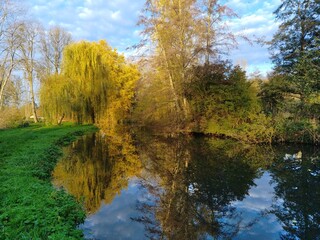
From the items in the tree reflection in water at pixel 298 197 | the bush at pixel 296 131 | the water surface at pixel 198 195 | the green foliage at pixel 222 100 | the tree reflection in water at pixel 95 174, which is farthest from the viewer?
the green foliage at pixel 222 100

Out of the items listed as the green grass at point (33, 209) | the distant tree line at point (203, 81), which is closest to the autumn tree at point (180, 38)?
the distant tree line at point (203, 81)

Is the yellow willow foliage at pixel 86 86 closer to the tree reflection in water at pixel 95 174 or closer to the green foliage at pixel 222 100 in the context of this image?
the green foliage at pixel 222 100

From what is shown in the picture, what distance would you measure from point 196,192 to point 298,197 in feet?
8.56

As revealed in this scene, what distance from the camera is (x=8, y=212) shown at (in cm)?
450

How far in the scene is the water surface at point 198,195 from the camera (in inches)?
201

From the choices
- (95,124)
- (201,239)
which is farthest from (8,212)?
(95,124)

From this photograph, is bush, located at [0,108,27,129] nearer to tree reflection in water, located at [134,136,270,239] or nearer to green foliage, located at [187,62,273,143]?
green foliage, located at [187,62,273,143]

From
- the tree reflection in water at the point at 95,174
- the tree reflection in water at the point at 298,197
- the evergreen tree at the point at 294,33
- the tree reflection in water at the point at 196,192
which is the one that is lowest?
the tree reflection in water at the point at 298,197

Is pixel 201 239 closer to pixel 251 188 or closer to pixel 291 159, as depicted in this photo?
pixel 251 188

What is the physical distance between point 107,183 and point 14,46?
750 inches

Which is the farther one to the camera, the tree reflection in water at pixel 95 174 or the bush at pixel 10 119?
the bush at pixel 10 119

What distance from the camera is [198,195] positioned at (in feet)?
22.3

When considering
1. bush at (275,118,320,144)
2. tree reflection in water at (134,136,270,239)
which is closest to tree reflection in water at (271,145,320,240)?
tree reflection in water at (134,136,270,239)

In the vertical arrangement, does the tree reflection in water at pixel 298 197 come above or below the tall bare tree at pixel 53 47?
below
